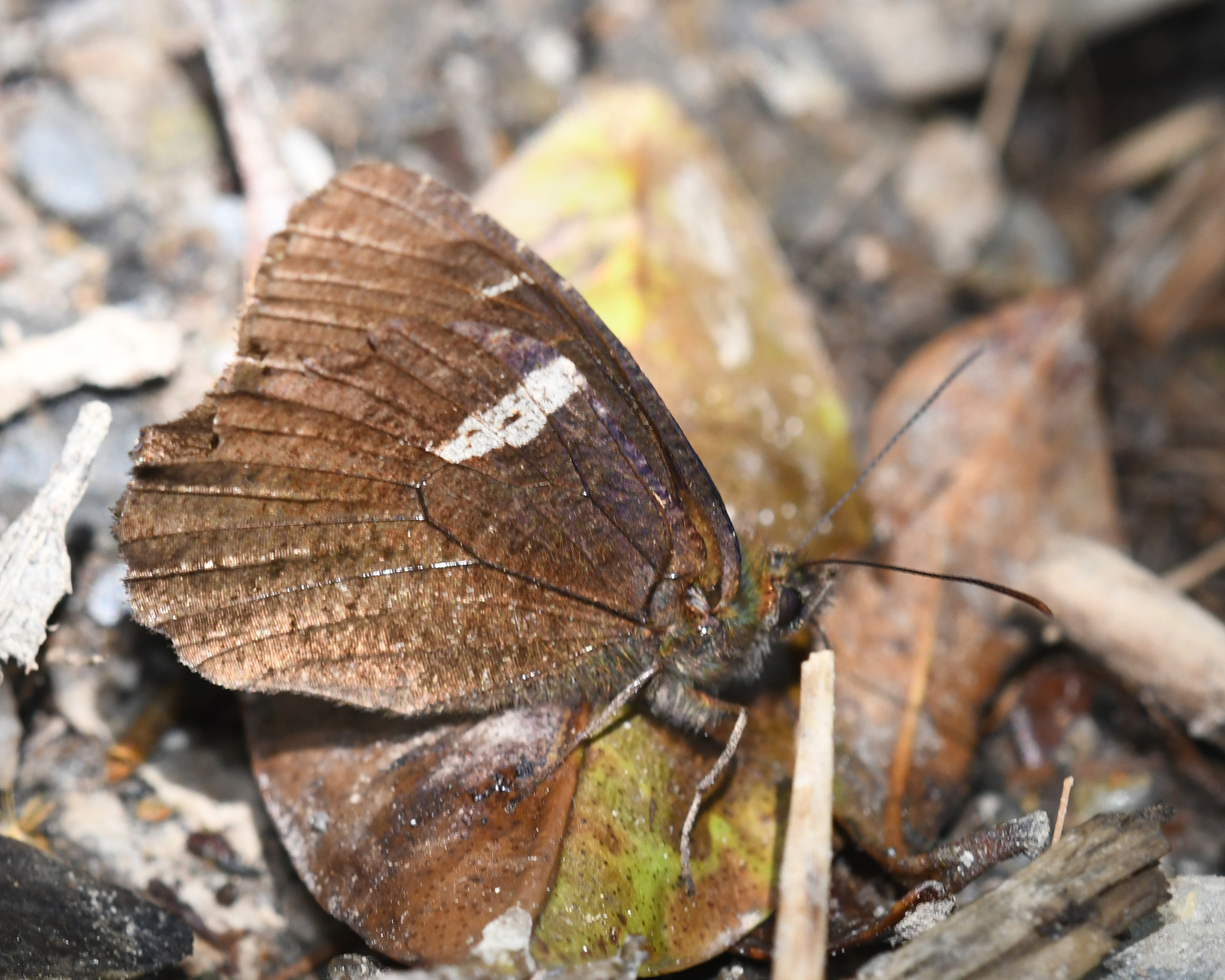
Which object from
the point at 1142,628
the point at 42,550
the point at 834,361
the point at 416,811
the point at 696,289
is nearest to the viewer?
the point at 416,811

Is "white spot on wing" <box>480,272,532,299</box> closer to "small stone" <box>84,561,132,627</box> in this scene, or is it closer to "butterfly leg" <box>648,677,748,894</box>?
"butterfly leg" <box>648,677,748,894</box>

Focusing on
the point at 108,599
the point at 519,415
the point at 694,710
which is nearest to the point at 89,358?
the point at 108,599

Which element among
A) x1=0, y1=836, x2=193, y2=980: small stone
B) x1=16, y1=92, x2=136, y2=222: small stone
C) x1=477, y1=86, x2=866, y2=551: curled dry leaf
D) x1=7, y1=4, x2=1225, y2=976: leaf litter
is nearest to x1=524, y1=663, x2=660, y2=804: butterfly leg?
x1=7, y1=4, x2=1225, y2=976: leaf litter

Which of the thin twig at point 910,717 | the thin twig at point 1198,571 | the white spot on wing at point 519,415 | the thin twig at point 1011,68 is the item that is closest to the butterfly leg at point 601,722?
the white spot on wing at point 519,415

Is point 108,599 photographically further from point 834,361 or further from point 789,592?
point 834,361

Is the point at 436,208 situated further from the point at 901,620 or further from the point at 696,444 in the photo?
the point at 901,620

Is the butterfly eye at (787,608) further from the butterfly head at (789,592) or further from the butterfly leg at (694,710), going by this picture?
the butterfly leg at (694,710)

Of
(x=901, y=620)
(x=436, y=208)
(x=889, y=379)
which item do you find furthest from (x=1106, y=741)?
(x=436, y=208)
